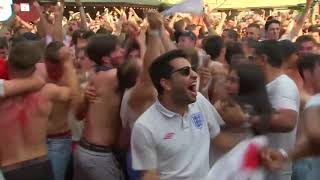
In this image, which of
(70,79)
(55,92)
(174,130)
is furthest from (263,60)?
(55,92)

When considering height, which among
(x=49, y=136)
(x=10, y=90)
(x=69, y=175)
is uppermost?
(x=10, y=90)

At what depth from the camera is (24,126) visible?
4918mm

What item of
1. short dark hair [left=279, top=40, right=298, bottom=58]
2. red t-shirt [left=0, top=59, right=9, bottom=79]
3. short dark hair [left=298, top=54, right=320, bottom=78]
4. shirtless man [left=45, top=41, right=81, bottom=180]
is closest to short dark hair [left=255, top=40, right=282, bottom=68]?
short dark hair [left=279, top=40, right=298, bottom=58]

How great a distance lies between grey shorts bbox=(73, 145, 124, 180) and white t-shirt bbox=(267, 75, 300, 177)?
1.48 m

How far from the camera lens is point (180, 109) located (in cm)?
419

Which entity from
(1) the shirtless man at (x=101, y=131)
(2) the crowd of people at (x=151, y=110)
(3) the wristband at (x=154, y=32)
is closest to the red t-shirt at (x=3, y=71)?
(2) the crowd of people at (x=151, y=110)

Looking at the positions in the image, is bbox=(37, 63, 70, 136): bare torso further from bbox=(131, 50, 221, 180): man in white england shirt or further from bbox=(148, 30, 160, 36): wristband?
bbox=(131, 50, 221, 180): man in white england shirt

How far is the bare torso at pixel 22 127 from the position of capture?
482 cm

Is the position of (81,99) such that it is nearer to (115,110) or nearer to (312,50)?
(115,110)

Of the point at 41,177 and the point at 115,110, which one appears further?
the point at 115,110

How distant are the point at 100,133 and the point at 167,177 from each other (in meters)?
1.48

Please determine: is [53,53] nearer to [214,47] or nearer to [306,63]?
[214,47]

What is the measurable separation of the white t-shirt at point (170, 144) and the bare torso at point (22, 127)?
120 centimetres

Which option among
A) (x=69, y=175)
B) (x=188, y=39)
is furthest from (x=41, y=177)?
(x=188, y=39)
